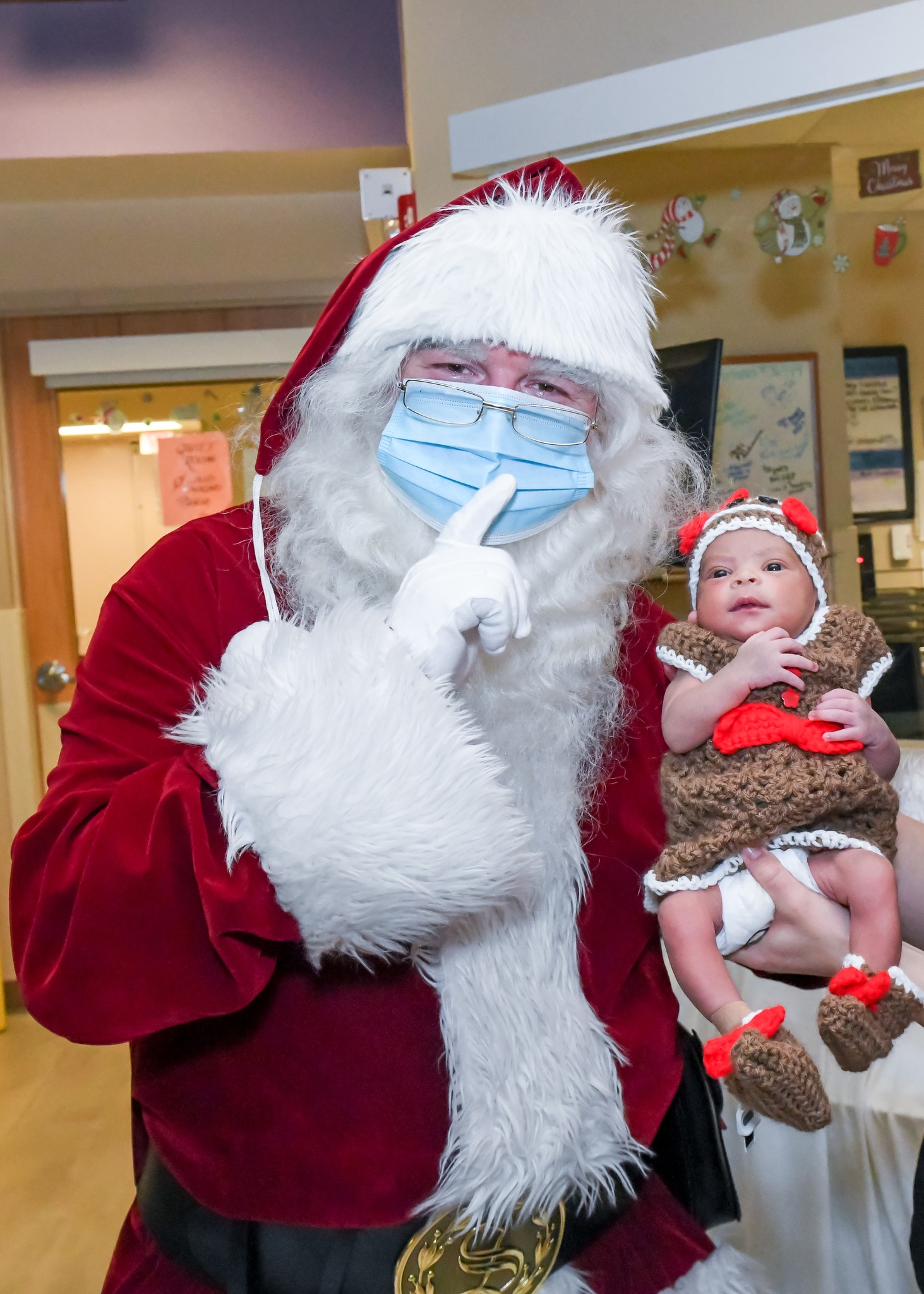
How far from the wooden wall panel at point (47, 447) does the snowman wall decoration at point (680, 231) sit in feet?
5.35

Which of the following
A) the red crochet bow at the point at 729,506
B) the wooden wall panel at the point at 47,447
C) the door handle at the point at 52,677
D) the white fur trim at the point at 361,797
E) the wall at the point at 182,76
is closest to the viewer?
the white fur trim at the point at 361,797

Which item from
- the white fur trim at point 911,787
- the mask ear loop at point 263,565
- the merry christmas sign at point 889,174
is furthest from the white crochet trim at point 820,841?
the merry christmas sign at point 889,174

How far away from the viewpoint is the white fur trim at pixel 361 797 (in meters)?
0.90

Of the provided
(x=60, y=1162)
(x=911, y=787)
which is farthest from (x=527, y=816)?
(x=60, y=1162)

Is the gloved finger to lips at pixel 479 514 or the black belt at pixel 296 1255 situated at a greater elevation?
the gloved finger to lips at pixel 479 514

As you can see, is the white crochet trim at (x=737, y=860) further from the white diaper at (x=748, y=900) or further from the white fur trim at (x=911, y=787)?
the white fur trim at (x=911, y=787)

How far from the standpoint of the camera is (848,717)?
1104 millimetres

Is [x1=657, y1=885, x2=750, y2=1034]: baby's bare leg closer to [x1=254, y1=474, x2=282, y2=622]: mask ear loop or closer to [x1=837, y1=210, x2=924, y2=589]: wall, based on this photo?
[x1=254, y1=474, x2=282, y2=622]: mask ear loop

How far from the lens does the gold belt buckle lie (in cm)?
102

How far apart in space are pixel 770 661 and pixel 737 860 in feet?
0.70

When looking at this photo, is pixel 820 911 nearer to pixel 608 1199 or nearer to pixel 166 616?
pixel 608 1199

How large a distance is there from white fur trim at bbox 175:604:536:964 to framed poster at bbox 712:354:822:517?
1627mm

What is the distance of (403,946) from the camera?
1.03 meters

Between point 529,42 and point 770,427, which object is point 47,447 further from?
point 770,427
